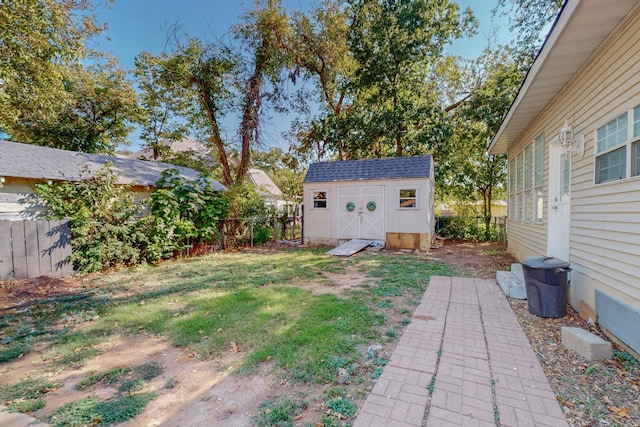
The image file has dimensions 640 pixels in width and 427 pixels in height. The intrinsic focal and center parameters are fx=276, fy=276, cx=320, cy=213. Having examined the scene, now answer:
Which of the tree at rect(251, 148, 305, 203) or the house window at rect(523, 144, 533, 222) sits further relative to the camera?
the tree at rect(251, 148, 305, 203)

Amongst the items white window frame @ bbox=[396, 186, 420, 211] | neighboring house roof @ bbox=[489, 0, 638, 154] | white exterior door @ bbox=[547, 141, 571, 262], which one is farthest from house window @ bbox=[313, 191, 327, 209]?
white exterior door @ bbox=[547, 141, 571, 262]

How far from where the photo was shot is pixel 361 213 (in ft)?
35.2

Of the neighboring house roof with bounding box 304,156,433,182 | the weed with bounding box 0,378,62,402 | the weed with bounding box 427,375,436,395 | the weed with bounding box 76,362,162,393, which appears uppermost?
the neighboring house roof with bounding box 304,156,433,182

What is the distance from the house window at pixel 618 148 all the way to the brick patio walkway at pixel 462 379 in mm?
2087

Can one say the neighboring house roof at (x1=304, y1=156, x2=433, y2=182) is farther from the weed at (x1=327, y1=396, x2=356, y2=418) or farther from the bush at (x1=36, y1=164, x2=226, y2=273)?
the weed at (x1=327, y1=396, x2=356, y2=418)

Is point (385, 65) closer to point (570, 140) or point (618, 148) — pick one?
point (570, 140)

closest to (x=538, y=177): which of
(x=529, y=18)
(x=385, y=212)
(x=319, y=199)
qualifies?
(x=385, y=212)

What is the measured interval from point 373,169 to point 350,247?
334cm

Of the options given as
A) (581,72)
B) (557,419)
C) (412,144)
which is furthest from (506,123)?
(412,144)

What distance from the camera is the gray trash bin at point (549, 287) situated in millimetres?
3635

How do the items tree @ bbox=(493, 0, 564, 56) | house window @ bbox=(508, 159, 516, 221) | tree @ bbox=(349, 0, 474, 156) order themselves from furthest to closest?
tree @ bbox=(349, 0, 474, 156) < tree @ bbox=(493, 0, 564, 56) < house window @ bbox=(508, 159, 516, 221)

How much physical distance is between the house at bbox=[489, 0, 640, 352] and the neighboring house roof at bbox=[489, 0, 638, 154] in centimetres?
1

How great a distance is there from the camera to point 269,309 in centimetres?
414

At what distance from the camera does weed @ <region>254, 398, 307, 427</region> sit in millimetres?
1938
